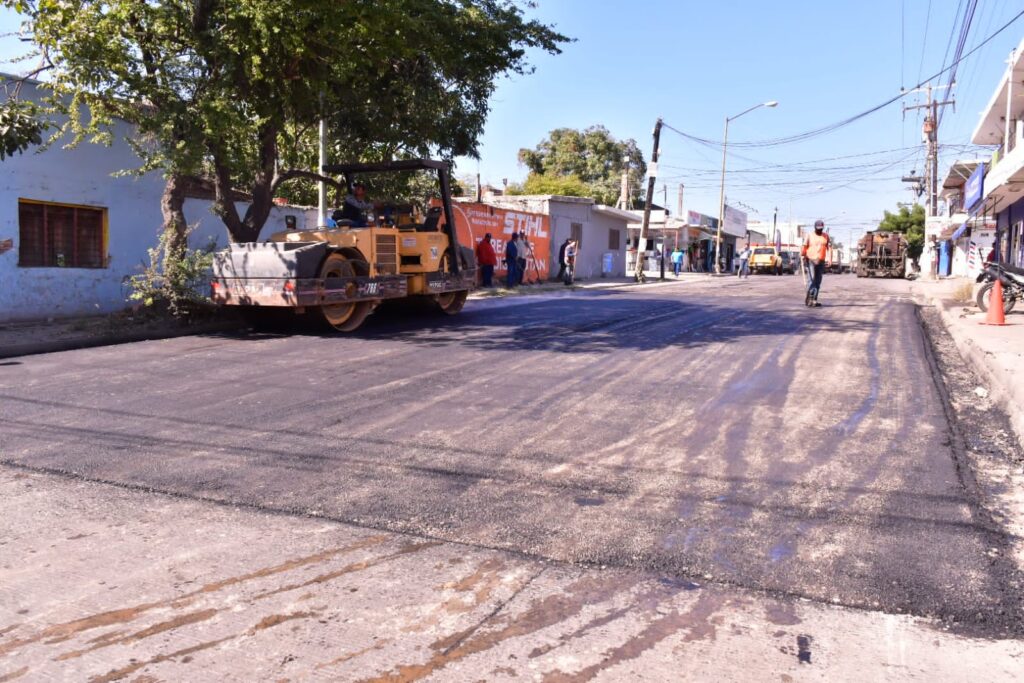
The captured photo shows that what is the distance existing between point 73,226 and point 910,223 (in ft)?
235

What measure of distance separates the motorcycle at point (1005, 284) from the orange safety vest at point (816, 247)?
2941 millimetres

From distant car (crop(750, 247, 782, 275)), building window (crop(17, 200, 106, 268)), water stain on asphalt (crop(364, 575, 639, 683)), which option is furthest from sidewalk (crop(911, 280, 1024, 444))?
distant car (crop(750, 247, 782, 275))

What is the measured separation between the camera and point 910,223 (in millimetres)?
70875

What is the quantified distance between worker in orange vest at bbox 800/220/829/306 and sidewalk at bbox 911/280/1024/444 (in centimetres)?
253

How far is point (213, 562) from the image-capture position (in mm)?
3777

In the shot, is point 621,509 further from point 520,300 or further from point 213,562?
point 520,300

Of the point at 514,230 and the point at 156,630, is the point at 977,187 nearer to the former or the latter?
the point at 514,230

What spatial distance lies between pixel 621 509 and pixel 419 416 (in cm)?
261

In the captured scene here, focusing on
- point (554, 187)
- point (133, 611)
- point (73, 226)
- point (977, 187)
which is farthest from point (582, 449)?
point (554, 187)

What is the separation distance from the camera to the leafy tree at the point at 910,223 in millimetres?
69438

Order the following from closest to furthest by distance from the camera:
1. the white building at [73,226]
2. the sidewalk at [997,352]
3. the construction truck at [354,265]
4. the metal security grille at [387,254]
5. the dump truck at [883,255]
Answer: the sidewalk at [997,352]
the construction truck at [354,265]
the metal security grille at [387,254]
the white building at [73,226]
the dump truck at [883,255]

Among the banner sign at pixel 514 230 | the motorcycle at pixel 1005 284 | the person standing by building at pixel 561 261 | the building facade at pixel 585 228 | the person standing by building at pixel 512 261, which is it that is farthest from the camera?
the building facade at pixel 585 228

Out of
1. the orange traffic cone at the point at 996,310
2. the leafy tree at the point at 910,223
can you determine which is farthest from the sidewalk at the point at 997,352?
the leafy tree at the point at 910,223

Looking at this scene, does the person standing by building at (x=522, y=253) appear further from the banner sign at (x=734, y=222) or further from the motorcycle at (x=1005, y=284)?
the banner sign at (x=734, y=222)
